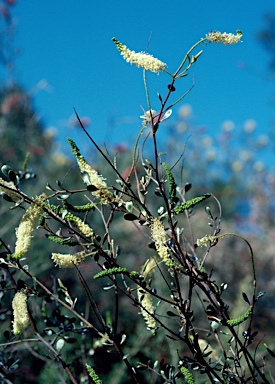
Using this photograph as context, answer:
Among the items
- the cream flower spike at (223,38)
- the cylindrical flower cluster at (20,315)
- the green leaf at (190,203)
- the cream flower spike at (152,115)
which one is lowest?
the cylindrical flower cluster at (20,315)

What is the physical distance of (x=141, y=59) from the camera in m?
0.70

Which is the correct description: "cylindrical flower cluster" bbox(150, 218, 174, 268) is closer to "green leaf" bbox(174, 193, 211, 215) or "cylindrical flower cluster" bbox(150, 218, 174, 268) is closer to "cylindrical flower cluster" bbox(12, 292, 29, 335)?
"green leaf" bbox(174, 193, 211, 215)

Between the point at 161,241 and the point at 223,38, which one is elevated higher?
the point at 223,38

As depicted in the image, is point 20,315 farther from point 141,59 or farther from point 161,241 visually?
point 141,59

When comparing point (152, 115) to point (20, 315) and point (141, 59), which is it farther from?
point (20, 315)

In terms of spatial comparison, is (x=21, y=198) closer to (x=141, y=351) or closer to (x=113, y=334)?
(x=113, y=334)

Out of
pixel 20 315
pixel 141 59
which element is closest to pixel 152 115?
pixel 141 59

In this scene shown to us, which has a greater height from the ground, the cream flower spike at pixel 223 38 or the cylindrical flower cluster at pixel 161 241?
the cream flower spike at pixel 223 38

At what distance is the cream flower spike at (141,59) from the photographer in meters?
0.70

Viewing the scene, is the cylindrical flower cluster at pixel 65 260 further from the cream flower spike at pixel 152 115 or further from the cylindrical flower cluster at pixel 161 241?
the cream flower spike at pixel 152 115

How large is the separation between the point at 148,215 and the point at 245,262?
13.0 ft

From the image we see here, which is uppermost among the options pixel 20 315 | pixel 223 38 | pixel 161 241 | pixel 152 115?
pixel 223 38

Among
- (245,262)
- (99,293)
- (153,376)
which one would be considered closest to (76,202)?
(99,293)

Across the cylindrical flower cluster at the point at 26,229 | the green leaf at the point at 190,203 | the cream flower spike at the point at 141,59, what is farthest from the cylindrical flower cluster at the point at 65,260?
the cream flower spike at the point at 141,59
